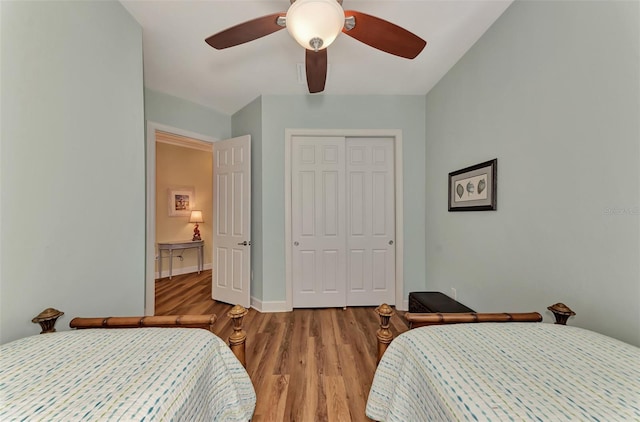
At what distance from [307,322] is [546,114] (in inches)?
100

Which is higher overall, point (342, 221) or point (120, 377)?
point (342, 221)

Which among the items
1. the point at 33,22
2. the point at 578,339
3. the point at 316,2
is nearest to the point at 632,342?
the point at 578,339

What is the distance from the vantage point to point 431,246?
2.77 metres

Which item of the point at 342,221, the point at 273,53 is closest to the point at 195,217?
the point at 342,221

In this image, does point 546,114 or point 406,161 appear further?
point 406,161

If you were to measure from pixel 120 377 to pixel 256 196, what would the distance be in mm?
2352

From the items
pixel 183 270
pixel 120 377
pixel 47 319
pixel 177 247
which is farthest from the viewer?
pixel 183 270

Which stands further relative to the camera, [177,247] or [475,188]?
[177,247]

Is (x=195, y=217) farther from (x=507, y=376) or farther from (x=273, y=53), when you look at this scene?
(x=507, y=376)

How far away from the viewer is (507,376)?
72 centimetres

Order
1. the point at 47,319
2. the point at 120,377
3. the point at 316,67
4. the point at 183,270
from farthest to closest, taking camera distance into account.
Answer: the point at 183,270 → the point at 316,67 → the point at 47,319 → the point at 120,377

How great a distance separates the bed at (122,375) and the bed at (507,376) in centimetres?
73

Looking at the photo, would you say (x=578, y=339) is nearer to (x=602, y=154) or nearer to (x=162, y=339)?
(x=602, y=154)

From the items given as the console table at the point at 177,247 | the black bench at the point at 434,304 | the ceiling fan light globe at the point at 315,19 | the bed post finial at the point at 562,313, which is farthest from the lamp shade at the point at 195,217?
the bed post finial at the point at 562,313
